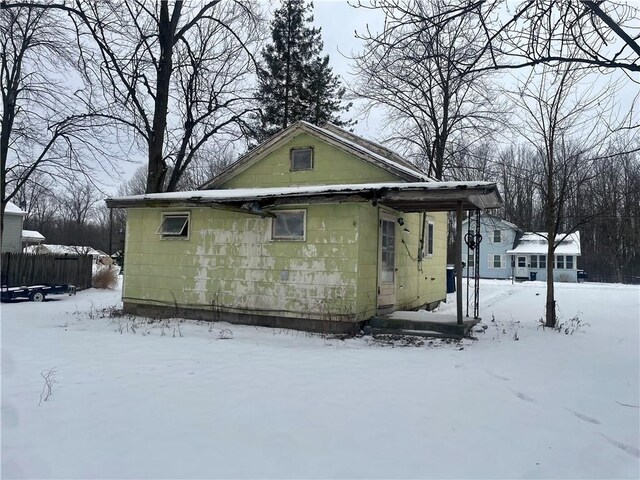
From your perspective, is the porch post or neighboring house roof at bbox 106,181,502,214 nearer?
neighboring house roof at bbox 106,181,502,214

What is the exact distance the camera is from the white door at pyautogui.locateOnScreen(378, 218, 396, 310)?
9.38 m

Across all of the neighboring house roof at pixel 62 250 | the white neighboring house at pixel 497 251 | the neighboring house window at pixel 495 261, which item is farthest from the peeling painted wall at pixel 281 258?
the neighboring house window at pixel 495 261

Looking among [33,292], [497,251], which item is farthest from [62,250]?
[497,251]

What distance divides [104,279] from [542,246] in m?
30.6

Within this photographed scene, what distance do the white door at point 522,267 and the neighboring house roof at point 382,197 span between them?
93.1 feet

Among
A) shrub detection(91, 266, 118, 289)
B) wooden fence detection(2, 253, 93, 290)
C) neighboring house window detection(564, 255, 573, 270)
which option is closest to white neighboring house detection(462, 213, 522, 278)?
neighboring house window detection(564, 255, 573, 270)

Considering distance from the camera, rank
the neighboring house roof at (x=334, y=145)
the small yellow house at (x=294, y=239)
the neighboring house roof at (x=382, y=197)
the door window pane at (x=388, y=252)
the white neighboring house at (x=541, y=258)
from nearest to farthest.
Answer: the neighboring house roof at (x=382, y=197)
the small yellow house at (x=294, y=239)
the door window pane at (x=388, y=252)
the neighboring house roof at (x=334, y=145)
the white neighboring house at (x=541, y=258)

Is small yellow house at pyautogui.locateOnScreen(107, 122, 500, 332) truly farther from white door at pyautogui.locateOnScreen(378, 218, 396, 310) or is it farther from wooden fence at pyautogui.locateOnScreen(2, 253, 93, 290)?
wooden fence at pyautogui.locateOnScreen(2, 253, 93, 290)

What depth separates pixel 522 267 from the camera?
3534 centimetres

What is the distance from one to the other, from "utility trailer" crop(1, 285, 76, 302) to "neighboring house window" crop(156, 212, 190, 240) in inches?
283

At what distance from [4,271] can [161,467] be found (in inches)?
629

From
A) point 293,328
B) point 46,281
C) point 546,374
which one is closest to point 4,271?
point 46,281

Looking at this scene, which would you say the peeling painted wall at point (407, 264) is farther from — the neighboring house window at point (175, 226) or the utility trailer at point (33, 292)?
the utility trailer at point (33, 292)

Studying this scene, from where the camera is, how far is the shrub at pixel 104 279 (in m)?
18.3
